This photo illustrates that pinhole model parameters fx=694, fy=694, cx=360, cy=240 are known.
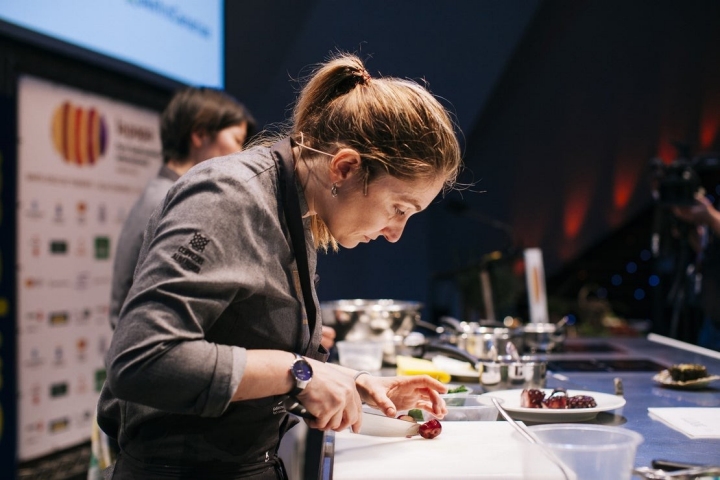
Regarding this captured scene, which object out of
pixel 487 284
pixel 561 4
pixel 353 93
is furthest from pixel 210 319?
pixel 561 4

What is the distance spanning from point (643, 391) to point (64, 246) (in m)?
2.45

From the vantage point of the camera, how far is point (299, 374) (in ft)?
3.13

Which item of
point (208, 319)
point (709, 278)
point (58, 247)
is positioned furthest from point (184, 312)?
point (709, 278)

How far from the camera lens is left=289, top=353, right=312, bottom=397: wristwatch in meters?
0.95

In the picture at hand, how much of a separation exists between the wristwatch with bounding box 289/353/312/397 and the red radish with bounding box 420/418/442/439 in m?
0.29

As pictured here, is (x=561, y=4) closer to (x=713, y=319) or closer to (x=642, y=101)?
(x=642, y=101)

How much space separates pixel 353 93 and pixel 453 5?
3.94 m

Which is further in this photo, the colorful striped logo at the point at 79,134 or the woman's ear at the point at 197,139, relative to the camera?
the colorful striped logo at the point at 79,134

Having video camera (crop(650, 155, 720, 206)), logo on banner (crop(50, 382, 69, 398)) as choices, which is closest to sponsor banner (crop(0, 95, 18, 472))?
logo on banner (crop(50, 382, 69, 398))

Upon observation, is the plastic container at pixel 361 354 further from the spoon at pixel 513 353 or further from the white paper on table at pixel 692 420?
the white paper on table at pixel 692 420

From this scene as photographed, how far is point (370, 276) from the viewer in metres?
6.00

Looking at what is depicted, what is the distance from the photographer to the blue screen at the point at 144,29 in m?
2.67

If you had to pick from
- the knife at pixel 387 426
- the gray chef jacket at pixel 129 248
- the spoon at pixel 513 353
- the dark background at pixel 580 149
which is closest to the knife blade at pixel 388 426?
the knife at pixel 387 426

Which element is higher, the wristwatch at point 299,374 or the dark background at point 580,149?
the dark background at point 580,149
